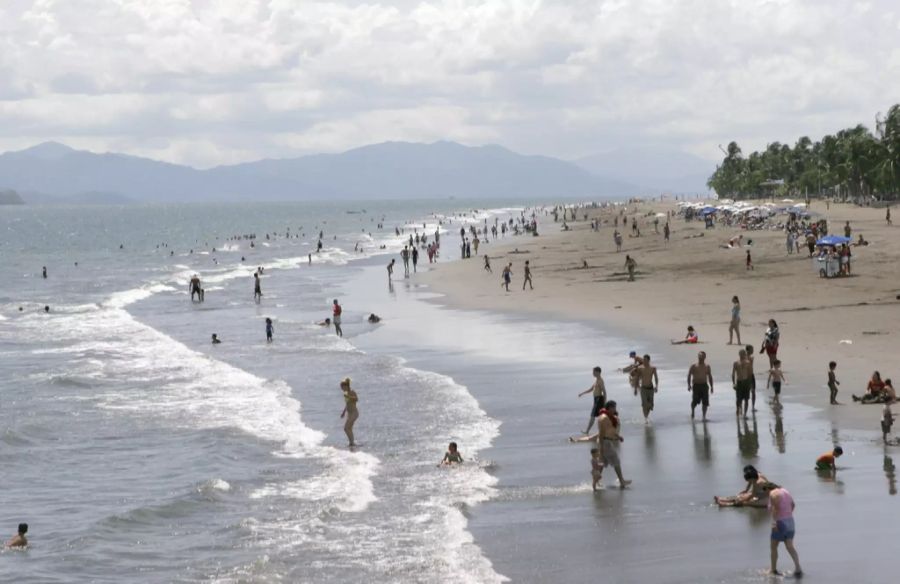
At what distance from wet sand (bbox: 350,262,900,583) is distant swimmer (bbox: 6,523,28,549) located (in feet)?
19.2

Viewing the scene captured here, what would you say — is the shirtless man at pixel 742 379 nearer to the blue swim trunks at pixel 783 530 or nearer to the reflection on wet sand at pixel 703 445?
the reflection on wet sand at pixel 703 445

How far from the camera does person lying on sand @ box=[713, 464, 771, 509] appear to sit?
14.6 meters

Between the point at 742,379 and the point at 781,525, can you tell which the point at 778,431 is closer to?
the point at 742,379

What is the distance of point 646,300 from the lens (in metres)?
40.3

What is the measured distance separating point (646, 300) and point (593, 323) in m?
5.70

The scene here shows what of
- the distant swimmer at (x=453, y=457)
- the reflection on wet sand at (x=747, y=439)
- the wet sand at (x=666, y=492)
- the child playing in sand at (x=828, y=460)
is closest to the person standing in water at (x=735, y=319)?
the wet sand at (x=666, y=492)

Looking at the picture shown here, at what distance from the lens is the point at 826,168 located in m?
118

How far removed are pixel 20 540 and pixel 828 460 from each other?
10.7m

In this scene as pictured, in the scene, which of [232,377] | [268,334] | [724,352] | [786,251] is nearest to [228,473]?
[232,377]

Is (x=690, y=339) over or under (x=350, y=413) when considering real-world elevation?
over

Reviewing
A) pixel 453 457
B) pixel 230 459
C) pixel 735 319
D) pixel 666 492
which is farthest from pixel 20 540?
pixel 735 319

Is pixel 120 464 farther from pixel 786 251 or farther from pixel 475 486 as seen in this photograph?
pixel 786 251

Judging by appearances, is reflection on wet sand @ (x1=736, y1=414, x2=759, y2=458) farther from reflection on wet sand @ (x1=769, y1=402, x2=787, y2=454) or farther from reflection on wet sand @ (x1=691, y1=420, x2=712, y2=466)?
reflection on wet sand @ (x1=691, y1=420, x2=712, y2=466)

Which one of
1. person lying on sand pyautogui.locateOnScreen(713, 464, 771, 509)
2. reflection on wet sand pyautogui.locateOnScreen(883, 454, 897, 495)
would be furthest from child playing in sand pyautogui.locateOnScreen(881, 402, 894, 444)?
person lying on sand pyautogui.locateOnScreen(713, 464, 771, 509)
